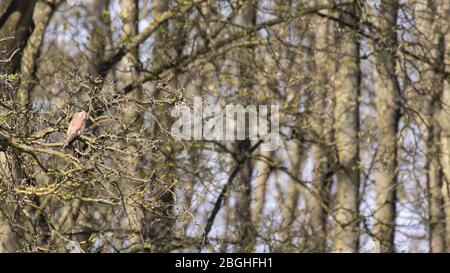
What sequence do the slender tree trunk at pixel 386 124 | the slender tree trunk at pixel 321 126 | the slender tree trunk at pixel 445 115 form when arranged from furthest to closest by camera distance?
the slender tree trunk at pixel 321 126 < the slender tree trunk at pixel 445 115 < the slender tree trunk at pixel 386 124

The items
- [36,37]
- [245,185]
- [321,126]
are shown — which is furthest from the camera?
[321,126]

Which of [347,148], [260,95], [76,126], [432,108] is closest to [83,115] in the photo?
[76,126]

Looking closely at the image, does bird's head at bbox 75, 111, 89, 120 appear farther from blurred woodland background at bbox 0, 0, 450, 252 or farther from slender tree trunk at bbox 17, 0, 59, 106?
slender tree trunk at bbox 17, 0, 59, 106

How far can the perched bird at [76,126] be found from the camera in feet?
27.1

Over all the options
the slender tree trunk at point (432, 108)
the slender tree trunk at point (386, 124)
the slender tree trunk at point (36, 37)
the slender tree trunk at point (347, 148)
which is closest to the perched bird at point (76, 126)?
the slender tree trunk at point (36, 37)

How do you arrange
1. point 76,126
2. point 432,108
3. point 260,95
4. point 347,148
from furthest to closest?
1. point 432,108
2. point 347,148
3. point 260,95
4. point 76,126

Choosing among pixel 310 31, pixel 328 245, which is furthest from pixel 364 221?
pixel 310 31

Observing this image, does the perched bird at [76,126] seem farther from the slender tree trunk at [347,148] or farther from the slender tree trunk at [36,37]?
the slender tree trunk at [347,148]

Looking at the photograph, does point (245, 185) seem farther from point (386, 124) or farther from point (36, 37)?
point (36, 37)

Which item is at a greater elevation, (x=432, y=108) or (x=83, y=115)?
(x=432, y=108)

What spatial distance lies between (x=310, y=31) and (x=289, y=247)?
2981 mm

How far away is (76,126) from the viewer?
827 cm

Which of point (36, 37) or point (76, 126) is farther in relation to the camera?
point (36, 37)

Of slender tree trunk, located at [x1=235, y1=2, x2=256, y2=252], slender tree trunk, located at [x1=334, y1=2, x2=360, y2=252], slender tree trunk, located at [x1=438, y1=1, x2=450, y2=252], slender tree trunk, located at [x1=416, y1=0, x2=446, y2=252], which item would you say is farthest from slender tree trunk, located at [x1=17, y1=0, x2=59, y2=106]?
slender tree trunk, located at [x1=438, y1=1, x2=450, y2=252]
